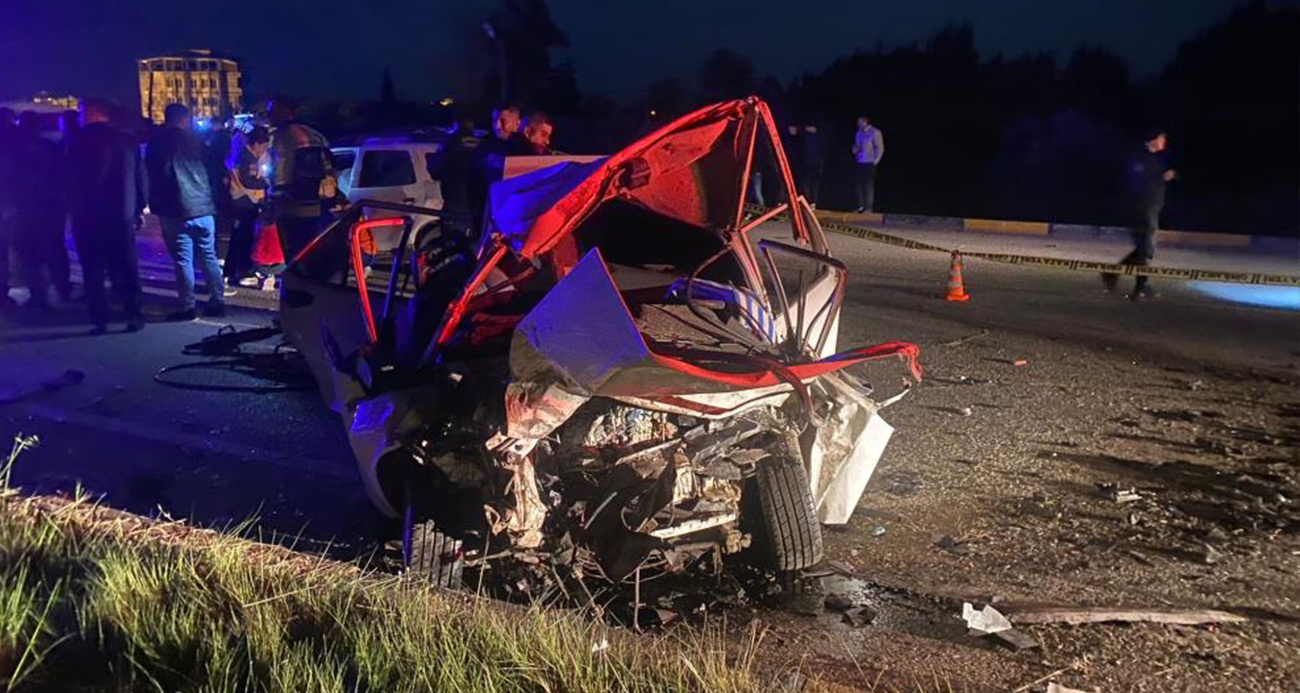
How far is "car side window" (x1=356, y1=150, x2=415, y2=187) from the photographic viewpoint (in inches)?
484

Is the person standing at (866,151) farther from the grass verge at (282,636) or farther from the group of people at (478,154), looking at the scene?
the grass verge at (282,636)

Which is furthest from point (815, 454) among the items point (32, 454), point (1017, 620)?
point (32, 454)

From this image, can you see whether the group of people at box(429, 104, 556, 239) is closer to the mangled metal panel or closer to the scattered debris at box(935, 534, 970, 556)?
the mangled metal panel

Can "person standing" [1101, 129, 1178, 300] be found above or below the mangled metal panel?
above

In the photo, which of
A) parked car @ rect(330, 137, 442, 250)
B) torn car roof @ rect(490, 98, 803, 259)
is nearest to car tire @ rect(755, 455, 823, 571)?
torn car roof @ rect(490, 98, 803, 259)

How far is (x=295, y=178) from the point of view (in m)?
10.1

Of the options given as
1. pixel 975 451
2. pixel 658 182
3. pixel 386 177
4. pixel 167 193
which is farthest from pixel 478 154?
pixel 386 177

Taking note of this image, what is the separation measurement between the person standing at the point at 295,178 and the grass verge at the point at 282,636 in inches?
227

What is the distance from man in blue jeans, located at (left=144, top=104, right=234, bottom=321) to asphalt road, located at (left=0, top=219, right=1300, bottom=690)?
576mm

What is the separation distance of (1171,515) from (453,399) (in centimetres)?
350

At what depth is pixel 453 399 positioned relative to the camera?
4.16 m

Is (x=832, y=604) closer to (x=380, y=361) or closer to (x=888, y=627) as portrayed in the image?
(x=888, y=627)

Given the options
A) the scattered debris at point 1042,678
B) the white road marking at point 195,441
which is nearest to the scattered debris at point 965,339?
the white road marking at point 195,441

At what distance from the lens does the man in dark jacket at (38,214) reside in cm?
953
